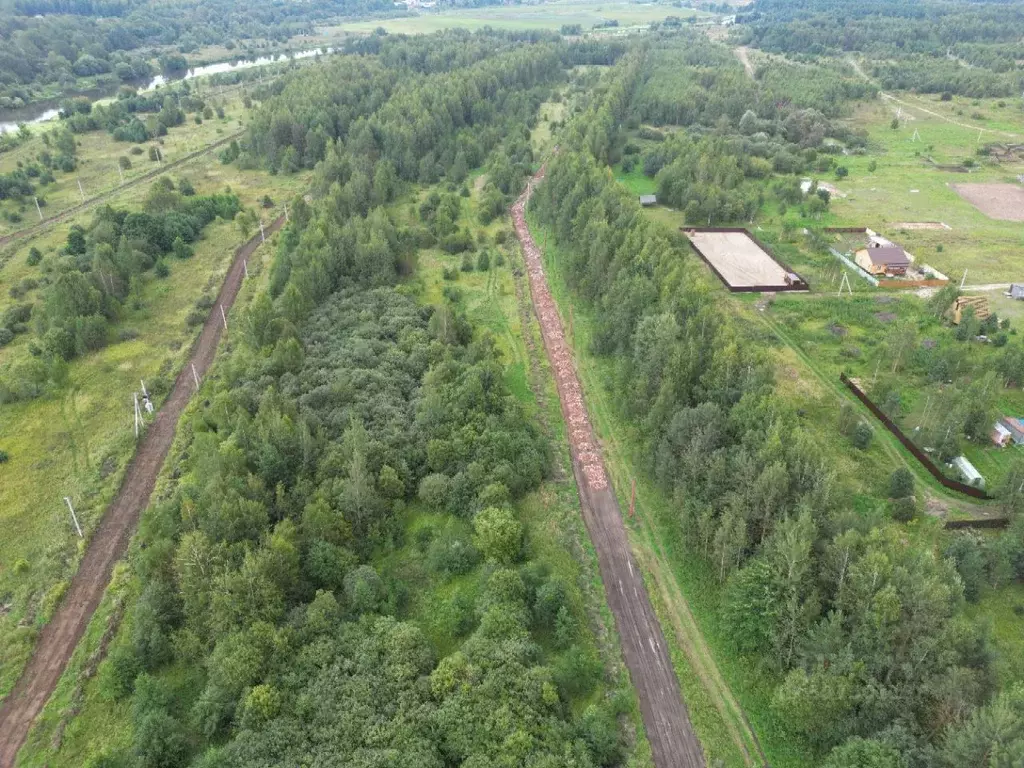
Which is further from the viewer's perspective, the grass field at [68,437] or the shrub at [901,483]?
the shrub at [901,483]

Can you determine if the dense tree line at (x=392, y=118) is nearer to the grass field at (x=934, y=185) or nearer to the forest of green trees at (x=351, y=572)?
the forest of green trees at (x=351, y=572)

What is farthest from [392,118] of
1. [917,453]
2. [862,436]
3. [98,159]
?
[917,453]

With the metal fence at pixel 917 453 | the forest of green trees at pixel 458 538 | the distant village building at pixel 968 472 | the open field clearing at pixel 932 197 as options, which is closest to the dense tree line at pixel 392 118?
Answer: the forest of green trees at pixel 458 538

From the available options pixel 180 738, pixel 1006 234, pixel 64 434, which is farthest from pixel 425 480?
pixel 1006 234

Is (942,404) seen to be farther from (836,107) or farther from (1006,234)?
(836,107)

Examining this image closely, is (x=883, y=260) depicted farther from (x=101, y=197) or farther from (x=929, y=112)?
(x=101, y=197)

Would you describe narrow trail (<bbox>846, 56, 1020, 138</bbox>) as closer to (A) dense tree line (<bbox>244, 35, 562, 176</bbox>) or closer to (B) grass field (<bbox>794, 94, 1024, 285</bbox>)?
(B) grass field (<bbox>794, 94, 1024, 285</bbox>)
